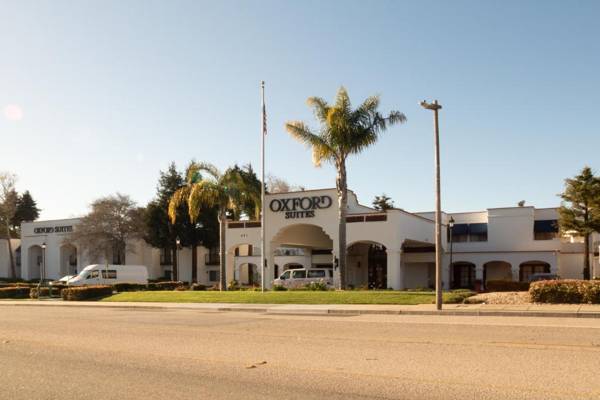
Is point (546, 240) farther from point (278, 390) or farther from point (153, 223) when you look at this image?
point (278, 390)

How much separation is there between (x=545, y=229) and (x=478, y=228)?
494 cm

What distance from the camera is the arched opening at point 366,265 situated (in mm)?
47031

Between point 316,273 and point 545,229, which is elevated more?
point 545,229

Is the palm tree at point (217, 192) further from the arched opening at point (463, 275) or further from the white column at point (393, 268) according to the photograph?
the arched opening at point (463, 275)

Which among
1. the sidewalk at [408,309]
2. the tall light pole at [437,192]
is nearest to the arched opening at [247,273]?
the sidewalk at [408,309]

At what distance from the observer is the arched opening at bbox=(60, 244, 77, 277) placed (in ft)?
214

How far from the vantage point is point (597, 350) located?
33.4ft

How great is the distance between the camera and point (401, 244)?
35781mm

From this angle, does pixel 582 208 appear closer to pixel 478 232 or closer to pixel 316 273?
pixel 478 232

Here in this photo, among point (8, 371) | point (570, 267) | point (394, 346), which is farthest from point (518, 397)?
point (570, 267)

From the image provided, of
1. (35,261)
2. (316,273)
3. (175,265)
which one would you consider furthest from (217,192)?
(35,261)

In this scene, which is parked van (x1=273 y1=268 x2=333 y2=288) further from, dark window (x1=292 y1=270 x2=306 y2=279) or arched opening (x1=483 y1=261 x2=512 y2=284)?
arched opening (x1=483 y1=261 x2=512 y2=284)

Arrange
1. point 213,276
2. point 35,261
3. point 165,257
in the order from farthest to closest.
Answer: point 35,261 → point 165,257 → point 213,276

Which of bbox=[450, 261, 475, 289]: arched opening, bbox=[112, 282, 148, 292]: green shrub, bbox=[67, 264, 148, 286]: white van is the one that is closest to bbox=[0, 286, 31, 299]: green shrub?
bbox=[67, 264, 148, 286]: white van
